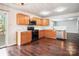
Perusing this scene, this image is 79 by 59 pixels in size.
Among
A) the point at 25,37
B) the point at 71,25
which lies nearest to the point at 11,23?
the point at 25,37

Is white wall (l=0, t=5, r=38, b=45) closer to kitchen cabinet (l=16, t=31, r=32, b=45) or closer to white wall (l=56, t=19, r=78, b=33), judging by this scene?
kitchen cabinet (l=16, t=31, r=32, b=45)

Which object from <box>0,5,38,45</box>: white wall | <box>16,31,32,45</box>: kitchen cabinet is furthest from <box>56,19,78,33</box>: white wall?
<box>16,31,32,45</box>: kitchen cabinet

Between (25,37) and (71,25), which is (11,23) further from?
(71,25)

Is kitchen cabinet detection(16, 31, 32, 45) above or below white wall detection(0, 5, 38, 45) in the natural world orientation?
below

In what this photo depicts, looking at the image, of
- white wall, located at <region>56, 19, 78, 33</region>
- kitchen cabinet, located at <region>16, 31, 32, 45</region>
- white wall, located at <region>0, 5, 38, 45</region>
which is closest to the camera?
white wall, located at <region>56, 19, 78, 33</region>

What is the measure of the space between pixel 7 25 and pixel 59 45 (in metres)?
1.96

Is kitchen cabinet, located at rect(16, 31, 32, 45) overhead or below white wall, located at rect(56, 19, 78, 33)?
below

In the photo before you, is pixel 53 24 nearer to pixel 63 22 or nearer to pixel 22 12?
pixel 63 22

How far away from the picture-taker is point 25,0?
2068mm

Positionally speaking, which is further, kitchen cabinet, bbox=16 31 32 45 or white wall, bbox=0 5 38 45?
kitchen cabinet, bbox=16 31 32 45

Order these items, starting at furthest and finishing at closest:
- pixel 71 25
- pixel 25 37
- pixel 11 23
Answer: pixel 25 37, pixel 11 23, pixel 71 25

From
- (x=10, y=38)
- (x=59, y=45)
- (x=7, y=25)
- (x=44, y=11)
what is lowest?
(x=59, y=45)

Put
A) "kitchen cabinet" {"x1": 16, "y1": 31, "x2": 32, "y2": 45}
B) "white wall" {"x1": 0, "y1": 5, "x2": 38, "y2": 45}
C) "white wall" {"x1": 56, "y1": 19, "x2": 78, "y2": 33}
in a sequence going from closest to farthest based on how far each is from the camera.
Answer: "white wall" {"x1": 56, "y1": 19, "x2": 78, "y2": 33}
"white wall" {"x1": 0, "y1": 5, "x2": 38, "y2": 45}
"kitchen cabinet" {"x1": 16, "y1": 31, "x2": 32, "y2": 45}

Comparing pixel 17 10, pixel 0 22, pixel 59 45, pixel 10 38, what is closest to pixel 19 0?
pixel 0 22
